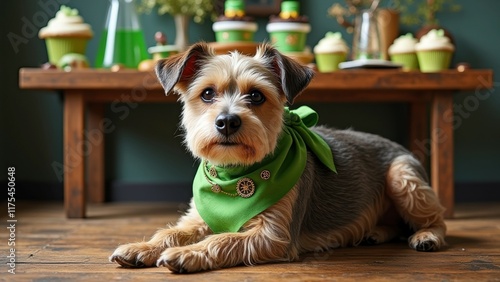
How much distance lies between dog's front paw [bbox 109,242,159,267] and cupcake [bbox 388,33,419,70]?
2.24m

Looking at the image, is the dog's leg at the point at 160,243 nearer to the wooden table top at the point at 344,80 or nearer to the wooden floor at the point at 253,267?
the wooden floor at the point at 253,267

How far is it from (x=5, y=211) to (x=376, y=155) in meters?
2.25

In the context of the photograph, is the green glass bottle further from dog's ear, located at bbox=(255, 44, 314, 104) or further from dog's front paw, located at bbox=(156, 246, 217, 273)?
dog's front paw, located at bbox=(156, 246, 217, 273)

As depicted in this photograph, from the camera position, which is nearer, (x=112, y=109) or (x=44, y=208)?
(x=44, y=208)

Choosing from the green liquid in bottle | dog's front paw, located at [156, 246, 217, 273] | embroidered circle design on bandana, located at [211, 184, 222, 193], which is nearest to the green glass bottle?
the green liquid in bottle

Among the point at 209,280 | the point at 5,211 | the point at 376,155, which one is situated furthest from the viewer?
the point at 5,211

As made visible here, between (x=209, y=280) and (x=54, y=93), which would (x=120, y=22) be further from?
(x=209, y=280)

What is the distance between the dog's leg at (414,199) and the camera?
2570mm

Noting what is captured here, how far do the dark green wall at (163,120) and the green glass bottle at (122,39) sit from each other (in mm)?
374

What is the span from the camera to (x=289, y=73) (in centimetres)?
219

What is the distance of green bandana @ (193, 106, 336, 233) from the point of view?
7.13 ft

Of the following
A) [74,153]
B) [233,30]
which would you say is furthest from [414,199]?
[74,153]

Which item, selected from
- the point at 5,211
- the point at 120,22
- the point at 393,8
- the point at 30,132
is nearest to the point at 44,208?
the point at 5,211

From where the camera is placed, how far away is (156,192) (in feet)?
14.0
